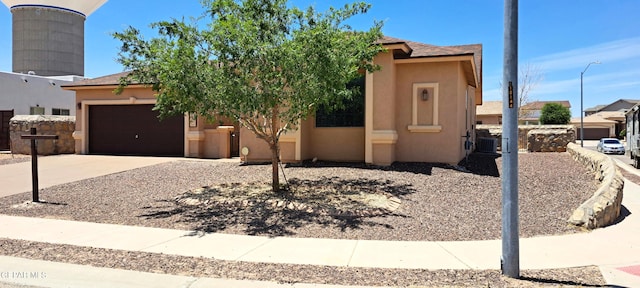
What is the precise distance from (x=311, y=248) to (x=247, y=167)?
795cm

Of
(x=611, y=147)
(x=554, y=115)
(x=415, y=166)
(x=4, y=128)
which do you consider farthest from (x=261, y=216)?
(x=554, y=115)

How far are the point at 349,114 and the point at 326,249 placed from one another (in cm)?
877

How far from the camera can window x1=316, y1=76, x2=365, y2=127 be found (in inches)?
567

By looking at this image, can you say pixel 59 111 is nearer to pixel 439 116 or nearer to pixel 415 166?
pixel 415 166

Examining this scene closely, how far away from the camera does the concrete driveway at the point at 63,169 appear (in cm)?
1245

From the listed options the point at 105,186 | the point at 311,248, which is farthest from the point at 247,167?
the point at 311,248

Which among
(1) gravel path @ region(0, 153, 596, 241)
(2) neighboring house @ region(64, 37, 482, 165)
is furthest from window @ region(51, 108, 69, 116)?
(2) neighboring house @ region(64, 37, 482, 165)

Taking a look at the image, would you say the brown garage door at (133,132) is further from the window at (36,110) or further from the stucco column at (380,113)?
the window at (36,110)

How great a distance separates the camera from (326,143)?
14.9m

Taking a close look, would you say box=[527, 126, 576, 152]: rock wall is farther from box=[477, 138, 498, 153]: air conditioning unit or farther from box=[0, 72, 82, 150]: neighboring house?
box=[0, 72, 82, 150]: neighboring house

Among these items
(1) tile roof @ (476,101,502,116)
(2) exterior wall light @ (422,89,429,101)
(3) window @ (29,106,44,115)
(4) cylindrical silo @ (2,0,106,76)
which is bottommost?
(2) exterior wall light @ (422,89,429,101)

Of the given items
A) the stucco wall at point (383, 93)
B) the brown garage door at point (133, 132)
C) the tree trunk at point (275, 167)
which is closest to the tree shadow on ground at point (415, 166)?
the stucco wall at point (383, 93)

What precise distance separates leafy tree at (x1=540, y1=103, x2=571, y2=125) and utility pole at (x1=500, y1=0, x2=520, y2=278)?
4661cm

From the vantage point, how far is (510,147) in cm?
500
